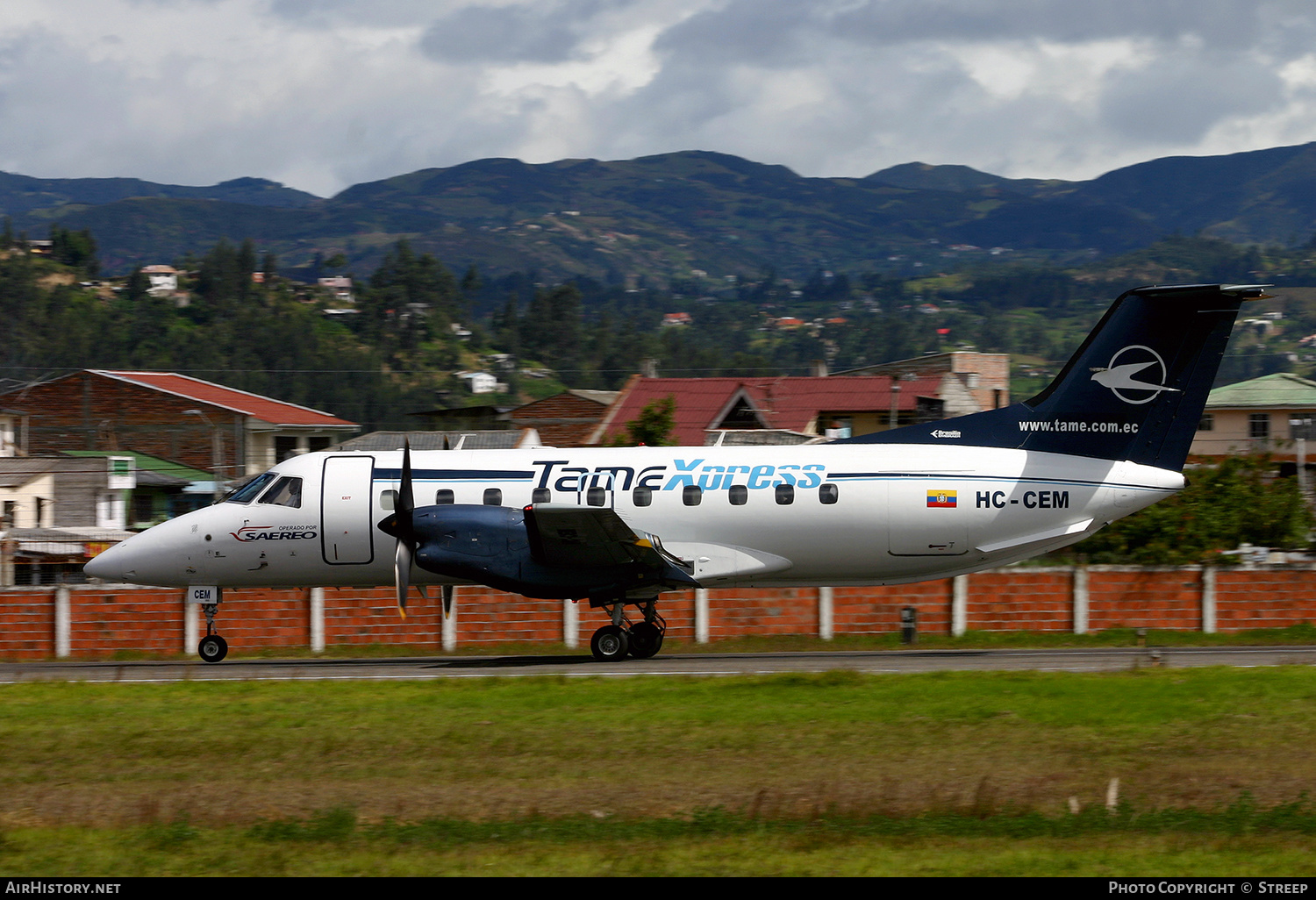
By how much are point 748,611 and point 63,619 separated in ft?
43.8

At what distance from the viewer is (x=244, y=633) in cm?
2538

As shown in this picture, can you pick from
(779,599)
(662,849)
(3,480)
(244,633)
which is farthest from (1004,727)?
(3,480)

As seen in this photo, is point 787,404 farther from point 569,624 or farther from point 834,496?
point 834,496

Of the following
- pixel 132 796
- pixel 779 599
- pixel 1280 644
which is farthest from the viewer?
pixel 779 599

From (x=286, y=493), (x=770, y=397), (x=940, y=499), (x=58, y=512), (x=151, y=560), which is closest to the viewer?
(x=940, y=499)

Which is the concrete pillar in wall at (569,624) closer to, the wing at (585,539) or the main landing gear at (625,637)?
the main landing gear at (625,637)

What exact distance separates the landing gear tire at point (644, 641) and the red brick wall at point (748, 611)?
12.3 ft

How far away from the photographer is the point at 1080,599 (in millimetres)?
25422

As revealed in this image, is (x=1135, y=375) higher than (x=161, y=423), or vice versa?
(x=161, y=423)

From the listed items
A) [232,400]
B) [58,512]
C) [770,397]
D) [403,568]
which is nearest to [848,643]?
[403,568]

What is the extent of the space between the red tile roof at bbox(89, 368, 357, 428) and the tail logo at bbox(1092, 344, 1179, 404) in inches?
1881

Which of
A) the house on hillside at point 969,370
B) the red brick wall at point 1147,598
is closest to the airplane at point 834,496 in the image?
the red brick wall at point 1147,598

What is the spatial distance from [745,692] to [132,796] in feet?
24.2

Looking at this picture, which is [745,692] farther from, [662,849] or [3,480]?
[3,480]
